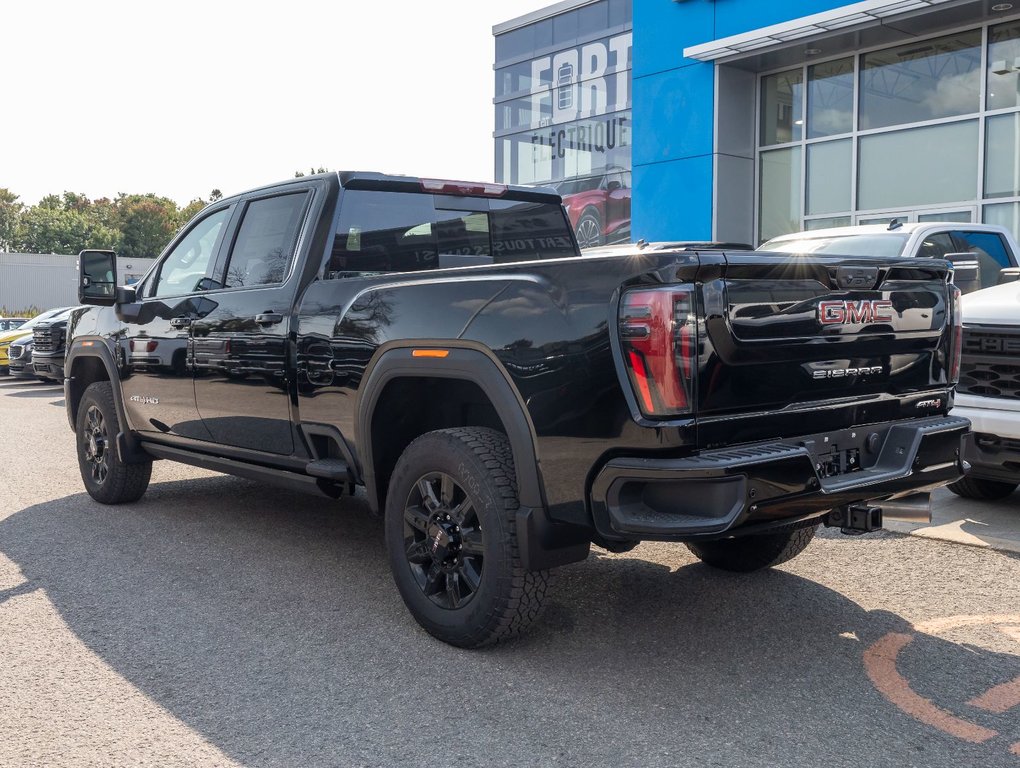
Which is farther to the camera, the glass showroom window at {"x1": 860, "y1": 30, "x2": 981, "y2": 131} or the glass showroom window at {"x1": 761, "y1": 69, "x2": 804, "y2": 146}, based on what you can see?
the glass showroom window at {"x1": 761, "y1": 69, "x2": 804, "y2": 146}

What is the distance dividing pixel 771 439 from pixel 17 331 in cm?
2148

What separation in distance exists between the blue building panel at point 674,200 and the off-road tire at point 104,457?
11.7m

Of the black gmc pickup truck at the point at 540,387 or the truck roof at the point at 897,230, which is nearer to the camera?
the black gmc pickup truck at the point at 540,387

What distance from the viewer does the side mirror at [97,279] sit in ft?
20.2

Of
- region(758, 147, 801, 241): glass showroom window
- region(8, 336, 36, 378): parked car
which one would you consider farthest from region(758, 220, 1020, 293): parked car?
region(8, 336, 36, 378): parked car

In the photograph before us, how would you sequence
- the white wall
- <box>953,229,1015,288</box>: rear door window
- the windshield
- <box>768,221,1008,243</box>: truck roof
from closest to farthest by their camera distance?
the windshield < <box>768,221,1008,243</box>: truck roof < <box>953,229,1015,288</box>: rear door window < the white wall

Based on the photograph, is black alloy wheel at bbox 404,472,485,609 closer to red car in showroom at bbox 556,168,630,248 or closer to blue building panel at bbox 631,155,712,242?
blue building panel at bbox 631,155,712,242

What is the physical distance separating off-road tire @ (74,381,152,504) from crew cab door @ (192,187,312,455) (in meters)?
1.31

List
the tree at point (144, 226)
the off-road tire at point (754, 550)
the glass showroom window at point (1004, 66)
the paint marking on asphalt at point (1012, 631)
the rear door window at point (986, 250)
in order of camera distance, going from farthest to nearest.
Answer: the tree at point (144, 226) < the glass showroom window at point (1004, 66) < the rear door window at point (986, 250) < the off-road tire at point (754, 550) < the paint marking on asphalt at point (1012, 631)

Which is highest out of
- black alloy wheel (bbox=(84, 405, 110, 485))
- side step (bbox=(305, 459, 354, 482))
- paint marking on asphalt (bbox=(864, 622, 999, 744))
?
side step (bbox=(305, 459, 354, 482))

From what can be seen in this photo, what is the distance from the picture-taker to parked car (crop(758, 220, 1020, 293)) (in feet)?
26.3

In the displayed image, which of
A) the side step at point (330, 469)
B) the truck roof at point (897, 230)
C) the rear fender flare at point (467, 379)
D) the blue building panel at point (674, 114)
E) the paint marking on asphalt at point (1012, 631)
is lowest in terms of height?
the paint marking on asphalt at point (1012, 631)

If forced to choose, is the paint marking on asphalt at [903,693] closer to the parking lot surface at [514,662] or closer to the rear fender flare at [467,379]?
the parking lot surface at [514,662]

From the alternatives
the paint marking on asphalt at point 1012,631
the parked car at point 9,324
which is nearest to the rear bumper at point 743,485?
the paint marking on asphalt at point 1012,631
